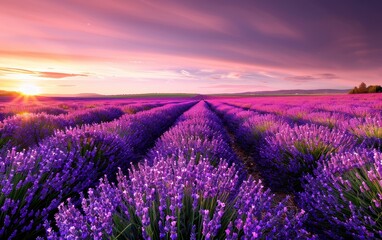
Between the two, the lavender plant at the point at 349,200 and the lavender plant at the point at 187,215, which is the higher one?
the lavender plant at the point at 187,215

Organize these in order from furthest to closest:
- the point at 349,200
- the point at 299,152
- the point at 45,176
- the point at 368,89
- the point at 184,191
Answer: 1. the point at 368,89
2. the point at 299,152
3. the point at 45,176
4. the point at 349,200
5. the point at 184,191

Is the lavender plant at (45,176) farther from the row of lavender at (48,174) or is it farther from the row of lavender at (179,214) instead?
the row of lavender at (179,214)

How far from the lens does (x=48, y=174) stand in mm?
2701

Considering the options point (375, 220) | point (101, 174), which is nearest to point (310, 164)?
point (375, 220)

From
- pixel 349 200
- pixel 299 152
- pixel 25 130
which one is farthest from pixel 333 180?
pixel 25 130

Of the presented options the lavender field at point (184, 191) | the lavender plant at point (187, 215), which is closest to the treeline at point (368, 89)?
the lavender field at point (184, 191)

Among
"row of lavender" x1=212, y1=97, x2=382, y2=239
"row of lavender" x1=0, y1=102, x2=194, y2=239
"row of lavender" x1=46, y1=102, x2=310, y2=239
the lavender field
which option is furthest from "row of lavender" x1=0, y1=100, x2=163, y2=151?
"row of lavender" x1=212, y1=97, x2=382, y2=239

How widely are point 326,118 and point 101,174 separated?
6.62m

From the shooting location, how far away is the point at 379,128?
4797 millimetres

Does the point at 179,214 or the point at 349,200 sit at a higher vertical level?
the point at 179,214

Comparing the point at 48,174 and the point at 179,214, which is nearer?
the point at 179,214

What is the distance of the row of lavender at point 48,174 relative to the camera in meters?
2.07

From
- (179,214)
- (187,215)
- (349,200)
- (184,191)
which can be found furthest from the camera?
(349,200)

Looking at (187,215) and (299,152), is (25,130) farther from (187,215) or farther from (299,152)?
(299,152)
